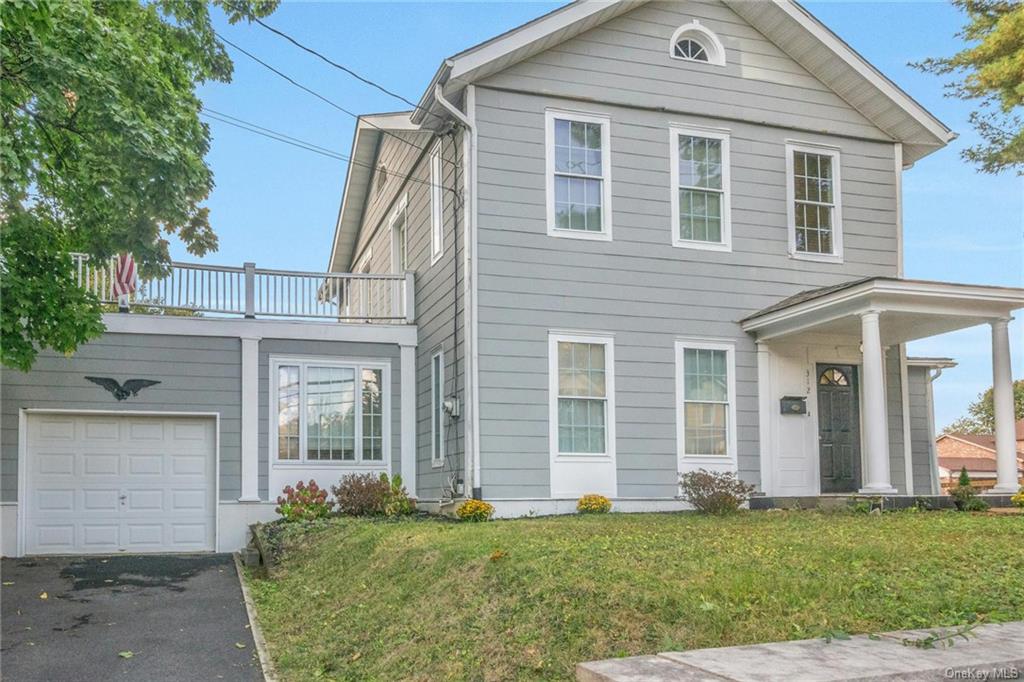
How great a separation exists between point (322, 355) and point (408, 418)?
5.37ft

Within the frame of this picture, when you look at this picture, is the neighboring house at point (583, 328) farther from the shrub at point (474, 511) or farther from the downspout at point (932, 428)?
the shrub at point (474, 511)

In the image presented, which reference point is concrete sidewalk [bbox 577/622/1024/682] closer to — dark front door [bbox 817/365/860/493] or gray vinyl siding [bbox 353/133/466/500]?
gray vinyl siding [bbox 353/133/466/500]

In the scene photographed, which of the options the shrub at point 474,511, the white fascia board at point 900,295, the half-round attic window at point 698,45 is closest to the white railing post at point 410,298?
the shrub at point 474,511

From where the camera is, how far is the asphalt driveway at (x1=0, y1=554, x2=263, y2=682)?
7.37 metres

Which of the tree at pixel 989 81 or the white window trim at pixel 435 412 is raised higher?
the tree at pixel 989 81

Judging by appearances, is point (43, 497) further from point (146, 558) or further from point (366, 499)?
point (366, 499)

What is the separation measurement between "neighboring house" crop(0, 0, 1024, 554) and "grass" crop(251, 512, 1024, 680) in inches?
107

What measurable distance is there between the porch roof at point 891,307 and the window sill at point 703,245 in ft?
3.38

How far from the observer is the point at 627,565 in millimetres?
6867

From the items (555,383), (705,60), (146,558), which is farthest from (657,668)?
(705,60)

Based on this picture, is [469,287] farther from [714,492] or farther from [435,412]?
[714,492]

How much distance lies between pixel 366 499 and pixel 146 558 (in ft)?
9.86

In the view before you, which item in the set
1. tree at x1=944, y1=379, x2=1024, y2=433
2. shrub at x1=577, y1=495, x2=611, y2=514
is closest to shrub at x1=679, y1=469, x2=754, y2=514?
shrub at x1=577, y1=495, x2=611, y2=514

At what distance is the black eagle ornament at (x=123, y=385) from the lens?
521 inches
